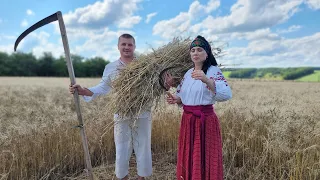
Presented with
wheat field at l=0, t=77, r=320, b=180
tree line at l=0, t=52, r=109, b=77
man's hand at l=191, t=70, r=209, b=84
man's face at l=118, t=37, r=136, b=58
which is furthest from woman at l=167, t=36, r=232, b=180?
tree line at l=0, t=52, r=109, b=77

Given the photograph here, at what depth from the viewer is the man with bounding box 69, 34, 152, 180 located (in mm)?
3147

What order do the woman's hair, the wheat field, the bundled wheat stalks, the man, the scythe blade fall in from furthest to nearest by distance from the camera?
the wheat field < the man < the scythe blade < the bundled wheat stalks < the woman's hair

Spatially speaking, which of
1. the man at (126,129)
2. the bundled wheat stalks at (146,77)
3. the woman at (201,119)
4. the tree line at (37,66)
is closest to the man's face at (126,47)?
the man at (126,129)

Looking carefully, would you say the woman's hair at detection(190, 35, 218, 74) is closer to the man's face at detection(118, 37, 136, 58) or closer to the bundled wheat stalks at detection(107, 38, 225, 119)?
the bundled wheat stalks at detection(107, 38, 225, 119)

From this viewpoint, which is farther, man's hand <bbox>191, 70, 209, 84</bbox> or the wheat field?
the wheat field

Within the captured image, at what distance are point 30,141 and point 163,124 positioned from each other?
185 centimetres

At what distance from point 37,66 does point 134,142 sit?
51716 millimetres

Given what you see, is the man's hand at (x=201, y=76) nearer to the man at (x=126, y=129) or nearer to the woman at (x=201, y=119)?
the woman at (x=201, y=119)

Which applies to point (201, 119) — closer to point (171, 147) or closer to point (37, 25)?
→ point (37, 25)

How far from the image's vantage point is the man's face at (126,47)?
3117 millimetres

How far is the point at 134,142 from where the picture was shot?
129 inches

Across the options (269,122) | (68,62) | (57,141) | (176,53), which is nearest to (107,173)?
(57,141)

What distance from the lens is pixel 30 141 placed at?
396cm

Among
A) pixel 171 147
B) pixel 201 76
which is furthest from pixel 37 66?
pixel 201 76
